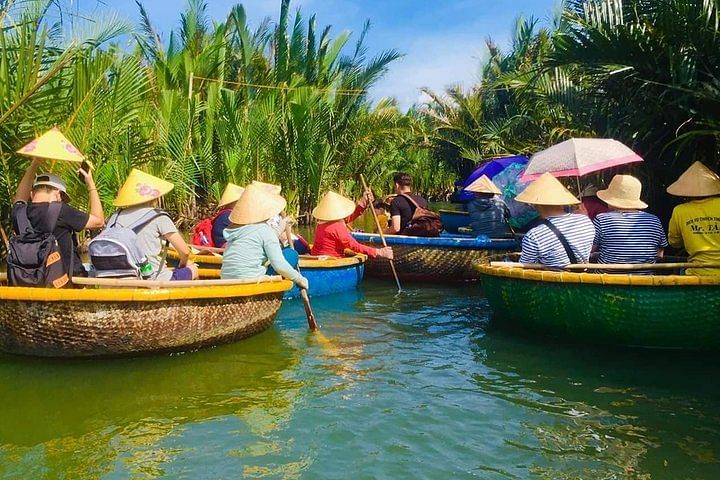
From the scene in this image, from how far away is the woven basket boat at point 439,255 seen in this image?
31.1 ft

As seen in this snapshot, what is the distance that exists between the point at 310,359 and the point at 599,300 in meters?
2.52

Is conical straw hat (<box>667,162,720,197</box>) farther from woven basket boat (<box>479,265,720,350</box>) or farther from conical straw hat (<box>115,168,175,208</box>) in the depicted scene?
conical straw hat (<box>115,168,175,208</box>)

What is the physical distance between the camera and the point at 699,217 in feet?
19.5

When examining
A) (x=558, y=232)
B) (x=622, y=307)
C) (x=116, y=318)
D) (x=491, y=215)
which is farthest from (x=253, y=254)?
(x=491, y=215)

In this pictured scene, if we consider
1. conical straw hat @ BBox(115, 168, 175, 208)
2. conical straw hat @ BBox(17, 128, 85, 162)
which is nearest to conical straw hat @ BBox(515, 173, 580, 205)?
conical straw hat @ BBox(115, 168, 175, 208)

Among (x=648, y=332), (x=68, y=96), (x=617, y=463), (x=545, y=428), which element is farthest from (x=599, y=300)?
(x=68, y=96)

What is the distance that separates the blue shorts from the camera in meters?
6.41

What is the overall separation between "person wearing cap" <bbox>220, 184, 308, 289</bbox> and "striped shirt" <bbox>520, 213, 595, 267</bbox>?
2.29 metres

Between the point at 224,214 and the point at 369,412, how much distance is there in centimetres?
498

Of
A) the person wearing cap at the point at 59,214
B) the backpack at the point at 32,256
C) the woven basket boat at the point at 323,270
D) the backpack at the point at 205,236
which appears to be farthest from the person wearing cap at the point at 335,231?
the backpack at the point at 32,256

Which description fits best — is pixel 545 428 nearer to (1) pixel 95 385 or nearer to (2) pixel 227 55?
(1) pixel 95 385

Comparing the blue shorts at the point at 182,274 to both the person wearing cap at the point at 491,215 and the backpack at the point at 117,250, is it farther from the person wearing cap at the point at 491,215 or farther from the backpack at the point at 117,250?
the person wearing cap at the point at 491,215

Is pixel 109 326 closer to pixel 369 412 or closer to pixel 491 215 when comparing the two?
pixel 369 412

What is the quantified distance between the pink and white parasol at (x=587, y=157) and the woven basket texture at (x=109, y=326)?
12.3 ft
